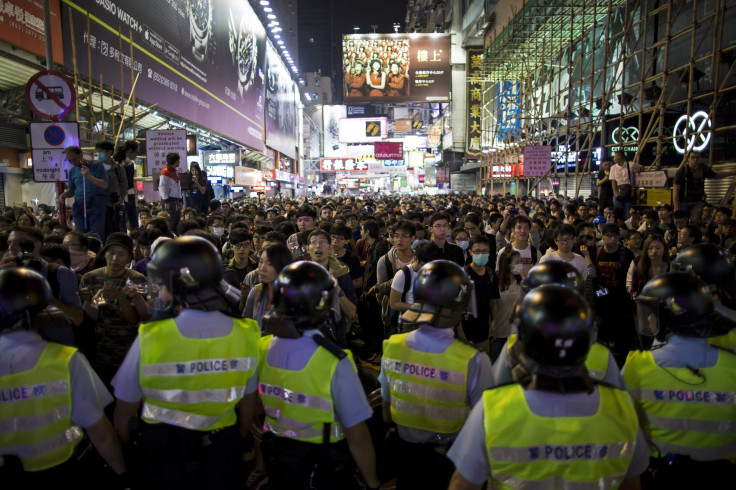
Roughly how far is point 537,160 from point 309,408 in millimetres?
13724

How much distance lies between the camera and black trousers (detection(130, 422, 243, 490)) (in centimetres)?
232

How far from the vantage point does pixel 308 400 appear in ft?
7.70

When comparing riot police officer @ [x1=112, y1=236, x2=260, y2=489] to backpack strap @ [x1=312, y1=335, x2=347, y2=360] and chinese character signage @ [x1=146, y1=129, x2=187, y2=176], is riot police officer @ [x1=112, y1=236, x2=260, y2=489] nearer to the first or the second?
backpack strap @ [x1=312, y1=335, x2=347, y2=360]

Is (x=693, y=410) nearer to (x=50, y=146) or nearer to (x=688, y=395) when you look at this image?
(x=688, y=395)

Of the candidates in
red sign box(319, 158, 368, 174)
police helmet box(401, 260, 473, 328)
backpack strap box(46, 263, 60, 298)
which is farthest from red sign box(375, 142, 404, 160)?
police helmet box(401, 260, 473, 328)

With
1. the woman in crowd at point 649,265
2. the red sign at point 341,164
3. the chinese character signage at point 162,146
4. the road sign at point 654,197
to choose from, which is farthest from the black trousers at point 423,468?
the red sign at point 341,164

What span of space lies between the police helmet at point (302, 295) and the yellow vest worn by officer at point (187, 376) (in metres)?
0.28

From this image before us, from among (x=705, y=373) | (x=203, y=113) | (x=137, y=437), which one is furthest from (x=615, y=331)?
(x=203, y=113)

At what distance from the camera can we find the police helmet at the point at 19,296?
2.24m

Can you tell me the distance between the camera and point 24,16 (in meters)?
10.3

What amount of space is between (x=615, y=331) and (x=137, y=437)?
17.9 ft

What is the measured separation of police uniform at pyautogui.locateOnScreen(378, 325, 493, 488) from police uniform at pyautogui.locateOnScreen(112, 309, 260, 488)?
0.83 metres

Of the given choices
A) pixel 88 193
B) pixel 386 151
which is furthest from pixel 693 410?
pixel 386 151

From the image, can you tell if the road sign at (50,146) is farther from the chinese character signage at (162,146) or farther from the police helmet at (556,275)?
the police helmet at (556,275)
